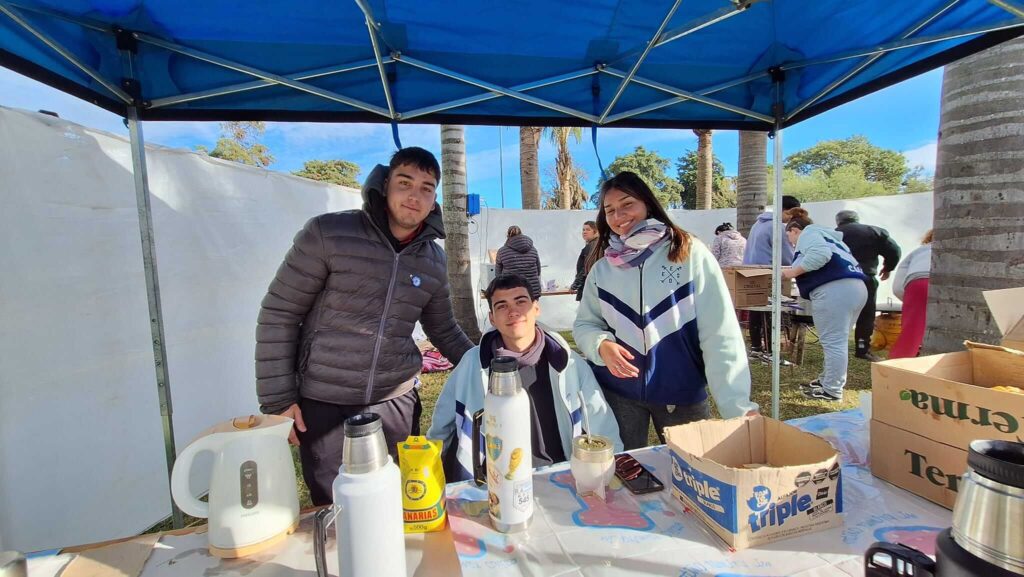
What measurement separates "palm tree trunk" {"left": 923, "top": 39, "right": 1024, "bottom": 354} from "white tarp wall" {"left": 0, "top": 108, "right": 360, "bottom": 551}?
178 inches

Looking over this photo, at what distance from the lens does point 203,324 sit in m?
2.91

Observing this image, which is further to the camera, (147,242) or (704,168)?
(704,168)

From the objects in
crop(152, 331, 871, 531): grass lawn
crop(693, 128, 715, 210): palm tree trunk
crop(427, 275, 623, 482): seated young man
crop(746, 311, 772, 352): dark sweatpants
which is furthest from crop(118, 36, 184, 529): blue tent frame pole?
crop(693, 128, 715, 210): palm tree trunk

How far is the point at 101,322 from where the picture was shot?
216cm

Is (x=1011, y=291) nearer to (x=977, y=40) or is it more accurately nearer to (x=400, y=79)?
(x=977, y=40)

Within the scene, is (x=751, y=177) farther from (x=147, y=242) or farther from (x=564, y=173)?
(x=564, y=173)

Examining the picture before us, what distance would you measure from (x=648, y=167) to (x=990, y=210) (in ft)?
104

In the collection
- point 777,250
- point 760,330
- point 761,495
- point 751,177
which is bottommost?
point 760,330

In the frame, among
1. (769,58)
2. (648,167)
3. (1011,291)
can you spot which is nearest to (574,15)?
(769,58)

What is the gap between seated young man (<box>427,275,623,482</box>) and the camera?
1714 millimetres

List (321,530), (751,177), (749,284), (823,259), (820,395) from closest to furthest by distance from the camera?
1. (321,530)
2. (823,259)
3. (820,395)
4. (749,284)
5. (751,177)

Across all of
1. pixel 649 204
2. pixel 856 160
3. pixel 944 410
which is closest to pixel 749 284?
pixel 649 204

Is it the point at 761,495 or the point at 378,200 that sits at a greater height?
the point at 378,200

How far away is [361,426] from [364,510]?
14 cm
